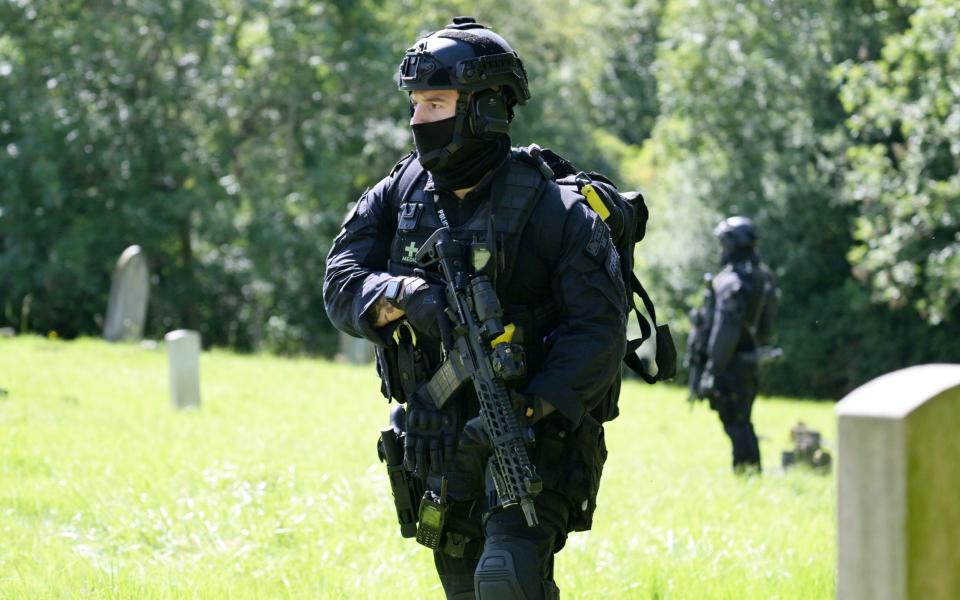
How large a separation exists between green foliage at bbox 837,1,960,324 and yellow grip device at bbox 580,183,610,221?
52.0ft

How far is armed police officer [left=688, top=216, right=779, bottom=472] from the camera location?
10.9m

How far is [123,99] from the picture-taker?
2638cm

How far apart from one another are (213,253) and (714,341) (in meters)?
19.8

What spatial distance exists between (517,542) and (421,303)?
0.79 m

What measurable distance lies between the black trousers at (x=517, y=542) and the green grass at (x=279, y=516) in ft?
4.56

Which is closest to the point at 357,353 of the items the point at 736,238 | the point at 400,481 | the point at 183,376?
the point at 183,376

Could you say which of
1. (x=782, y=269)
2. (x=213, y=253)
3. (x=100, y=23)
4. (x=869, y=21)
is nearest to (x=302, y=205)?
(x=213, y=253)

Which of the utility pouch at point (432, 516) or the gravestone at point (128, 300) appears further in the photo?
the gravestone at point (128, 300)

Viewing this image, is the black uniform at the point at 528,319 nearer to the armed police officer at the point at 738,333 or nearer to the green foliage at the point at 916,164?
the armed police officer at the point at 738,333

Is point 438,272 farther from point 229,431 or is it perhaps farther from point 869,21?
point 869,21

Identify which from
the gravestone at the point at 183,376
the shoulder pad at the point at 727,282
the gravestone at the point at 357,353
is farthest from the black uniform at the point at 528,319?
the gravestone at the point at 357,353

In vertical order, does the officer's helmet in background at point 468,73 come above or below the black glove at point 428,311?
above

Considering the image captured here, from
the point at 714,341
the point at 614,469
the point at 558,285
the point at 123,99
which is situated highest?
the point at 123,99

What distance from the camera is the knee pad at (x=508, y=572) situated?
4.02 m
